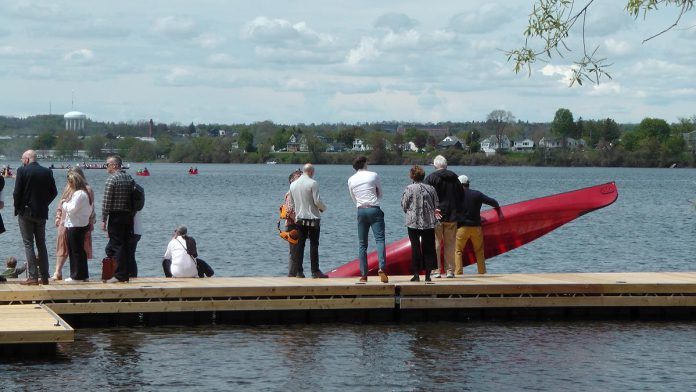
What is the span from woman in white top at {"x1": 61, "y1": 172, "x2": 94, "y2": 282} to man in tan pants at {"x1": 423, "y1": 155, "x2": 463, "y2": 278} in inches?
189

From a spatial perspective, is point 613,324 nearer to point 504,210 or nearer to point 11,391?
point 504,210

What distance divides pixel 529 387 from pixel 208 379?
11.8 ft

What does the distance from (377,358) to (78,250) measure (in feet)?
15.3

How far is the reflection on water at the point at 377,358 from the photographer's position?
13.7m

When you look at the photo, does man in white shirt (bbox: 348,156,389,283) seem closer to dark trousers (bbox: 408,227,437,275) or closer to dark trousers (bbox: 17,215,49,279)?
dark trousers (bbox: 408,227,437,275)

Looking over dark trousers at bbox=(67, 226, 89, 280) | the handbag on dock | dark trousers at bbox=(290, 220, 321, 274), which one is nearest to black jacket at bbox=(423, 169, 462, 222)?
dark trousers at bbox=(290, 220, 321, 274)

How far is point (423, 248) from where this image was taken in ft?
57.1

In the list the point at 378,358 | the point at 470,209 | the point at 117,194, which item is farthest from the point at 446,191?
the point at 117,194

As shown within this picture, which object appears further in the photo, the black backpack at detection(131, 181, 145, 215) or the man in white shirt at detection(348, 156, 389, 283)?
the man in white shirt at detection(348, 156, 389, 283)

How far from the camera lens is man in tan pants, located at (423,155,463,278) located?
17766mm

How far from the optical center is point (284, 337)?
53.2 feet

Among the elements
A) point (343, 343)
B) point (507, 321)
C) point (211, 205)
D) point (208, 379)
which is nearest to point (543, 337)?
point (507, 321)

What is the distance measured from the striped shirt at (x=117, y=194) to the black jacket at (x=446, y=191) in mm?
4340

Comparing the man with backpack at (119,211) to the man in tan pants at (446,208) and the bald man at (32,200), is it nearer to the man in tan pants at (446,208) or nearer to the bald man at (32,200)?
the bald man at (32,200)
